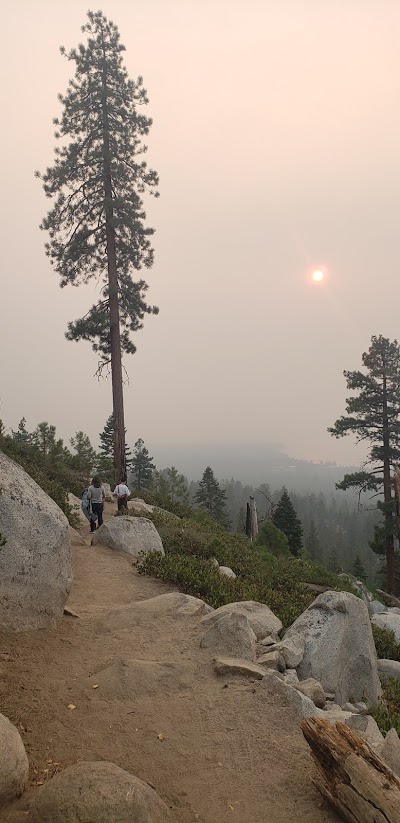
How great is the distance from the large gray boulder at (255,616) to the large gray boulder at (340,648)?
0.40m

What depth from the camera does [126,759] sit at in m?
4.52

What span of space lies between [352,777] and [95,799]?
6.66 feet

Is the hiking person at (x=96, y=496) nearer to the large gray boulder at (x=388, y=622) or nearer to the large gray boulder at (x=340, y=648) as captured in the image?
the large gray boulder at (x=340, y=648)

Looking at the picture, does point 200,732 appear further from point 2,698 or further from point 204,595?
point 204,595

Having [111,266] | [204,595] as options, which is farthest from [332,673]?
[111,266]

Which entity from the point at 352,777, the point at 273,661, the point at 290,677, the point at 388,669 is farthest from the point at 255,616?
the point at 352,777

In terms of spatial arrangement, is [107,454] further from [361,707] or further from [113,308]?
[361,707]

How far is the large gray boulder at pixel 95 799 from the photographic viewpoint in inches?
131

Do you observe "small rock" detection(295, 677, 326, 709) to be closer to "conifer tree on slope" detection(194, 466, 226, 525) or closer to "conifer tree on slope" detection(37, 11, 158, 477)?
"conifer tree on slope" detection(37, 11, 158, 477)

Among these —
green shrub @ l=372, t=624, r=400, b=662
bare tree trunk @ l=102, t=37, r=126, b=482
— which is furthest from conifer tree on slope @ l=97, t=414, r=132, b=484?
green shrub @ l=372, t=624, r=400, b=662

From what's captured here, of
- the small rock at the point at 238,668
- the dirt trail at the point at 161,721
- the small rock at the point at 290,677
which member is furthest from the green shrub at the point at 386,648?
the small rock at the point at 238,668

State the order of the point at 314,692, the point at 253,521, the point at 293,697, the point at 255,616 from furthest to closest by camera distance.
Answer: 1. the point at 253,521
2. the point at 255,616
3. the point at 314,692
4. the point at 293,697

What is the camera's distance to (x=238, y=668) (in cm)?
657

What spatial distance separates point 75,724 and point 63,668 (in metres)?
1.34
